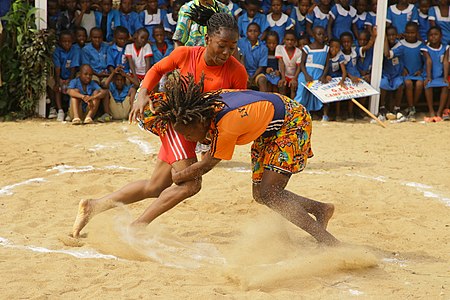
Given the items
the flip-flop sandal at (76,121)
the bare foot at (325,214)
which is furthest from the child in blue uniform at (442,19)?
the bare foot at (325,214)

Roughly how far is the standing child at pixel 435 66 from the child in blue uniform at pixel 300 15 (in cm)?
200

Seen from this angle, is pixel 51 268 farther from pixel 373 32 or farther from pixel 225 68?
pixel 373 32

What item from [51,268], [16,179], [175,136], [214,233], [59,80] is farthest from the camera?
[59,80]

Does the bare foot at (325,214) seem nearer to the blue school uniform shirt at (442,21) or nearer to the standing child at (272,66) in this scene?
the standing child at (272,66)

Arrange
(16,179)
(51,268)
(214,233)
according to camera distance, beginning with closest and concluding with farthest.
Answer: (51,268), (214,233), (16,179)

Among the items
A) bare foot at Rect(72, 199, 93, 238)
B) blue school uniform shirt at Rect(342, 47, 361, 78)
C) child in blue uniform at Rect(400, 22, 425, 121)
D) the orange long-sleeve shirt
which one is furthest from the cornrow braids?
child in blue uniform at Rect(400, 22, 425, 121)

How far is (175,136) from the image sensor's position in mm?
4930

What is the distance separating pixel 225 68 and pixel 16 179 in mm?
2838

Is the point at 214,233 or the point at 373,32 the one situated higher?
the point at 373,32

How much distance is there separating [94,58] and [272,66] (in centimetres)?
281

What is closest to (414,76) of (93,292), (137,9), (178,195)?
(137,9)

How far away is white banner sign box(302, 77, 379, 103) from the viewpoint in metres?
11.1

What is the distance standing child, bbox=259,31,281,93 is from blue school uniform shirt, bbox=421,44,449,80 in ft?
7.96

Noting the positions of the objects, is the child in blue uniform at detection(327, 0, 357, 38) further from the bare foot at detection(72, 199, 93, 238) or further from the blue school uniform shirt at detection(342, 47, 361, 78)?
the bare foot at detection(72, 199, 93, 238)
